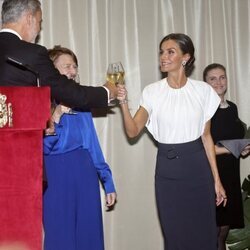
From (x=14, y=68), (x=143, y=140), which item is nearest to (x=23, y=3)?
(x=14, y=68)

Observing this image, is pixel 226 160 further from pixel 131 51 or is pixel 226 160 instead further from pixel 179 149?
pixel 131 51

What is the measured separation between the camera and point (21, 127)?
4.81ft

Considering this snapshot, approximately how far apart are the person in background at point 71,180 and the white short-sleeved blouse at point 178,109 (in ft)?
1.31

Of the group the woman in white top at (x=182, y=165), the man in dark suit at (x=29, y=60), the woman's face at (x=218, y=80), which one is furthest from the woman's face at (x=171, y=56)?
the woman's face at (x=218, y=80)

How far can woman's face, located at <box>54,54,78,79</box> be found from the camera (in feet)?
8.84

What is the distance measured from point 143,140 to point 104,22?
3.26 ft

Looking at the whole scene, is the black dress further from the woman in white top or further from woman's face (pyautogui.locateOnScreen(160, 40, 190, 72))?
woman's face (pyautogui.locateOnScreen(160, 40, 190, 72))

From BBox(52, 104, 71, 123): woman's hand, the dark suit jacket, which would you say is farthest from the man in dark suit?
BBox(52, 104, 71, 123): woman's hand

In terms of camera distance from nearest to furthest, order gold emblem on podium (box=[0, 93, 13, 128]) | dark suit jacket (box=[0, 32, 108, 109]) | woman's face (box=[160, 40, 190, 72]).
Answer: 1. gold emblem on podium (box=[0, 93, 13, 128])
2. dark suit jacket (box=[0, 32, 108, 109])
3. woman's face (box=[160, 40, 190, 72])

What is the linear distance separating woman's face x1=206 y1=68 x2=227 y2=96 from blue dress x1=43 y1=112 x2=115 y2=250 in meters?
1.15

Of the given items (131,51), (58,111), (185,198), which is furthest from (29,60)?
(131,51)

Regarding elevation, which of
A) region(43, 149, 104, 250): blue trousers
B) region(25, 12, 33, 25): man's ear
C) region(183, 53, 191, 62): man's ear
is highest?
region(25, 12, 33, 25): man's ear

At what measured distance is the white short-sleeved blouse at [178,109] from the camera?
2.73 metres

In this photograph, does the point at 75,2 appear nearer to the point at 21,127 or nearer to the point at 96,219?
the point at 96,219
